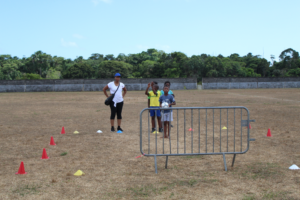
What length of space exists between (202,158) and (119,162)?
172 cm

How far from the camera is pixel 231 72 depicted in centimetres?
7644

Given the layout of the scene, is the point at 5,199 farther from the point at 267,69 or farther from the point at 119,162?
the point at 267,69

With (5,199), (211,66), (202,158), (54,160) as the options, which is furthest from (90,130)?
(211,66)

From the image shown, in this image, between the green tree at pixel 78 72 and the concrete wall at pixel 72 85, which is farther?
the green tree at pixel 78 72

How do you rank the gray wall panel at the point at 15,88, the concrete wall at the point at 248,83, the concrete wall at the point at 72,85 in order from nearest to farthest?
the gray wall panel at the point at 15,88 → the concrete wall at the point at 72,85 → the concrete wall at the point at 248,83

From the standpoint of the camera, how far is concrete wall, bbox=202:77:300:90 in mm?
52719

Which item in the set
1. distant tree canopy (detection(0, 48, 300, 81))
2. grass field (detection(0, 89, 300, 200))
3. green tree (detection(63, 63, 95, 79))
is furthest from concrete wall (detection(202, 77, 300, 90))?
grass field (detection(0, 89, 300, 200))

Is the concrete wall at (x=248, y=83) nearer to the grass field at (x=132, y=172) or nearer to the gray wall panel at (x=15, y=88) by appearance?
the gray wall panel at (x=15, y=88)

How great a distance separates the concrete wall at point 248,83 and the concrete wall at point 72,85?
311 cm

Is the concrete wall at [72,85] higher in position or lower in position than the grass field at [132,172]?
higher

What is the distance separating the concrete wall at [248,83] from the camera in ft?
173

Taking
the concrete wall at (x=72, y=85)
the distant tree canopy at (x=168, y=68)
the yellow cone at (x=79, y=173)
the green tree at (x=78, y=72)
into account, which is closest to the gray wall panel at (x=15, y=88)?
the concrete wall at (x=72, y=85)

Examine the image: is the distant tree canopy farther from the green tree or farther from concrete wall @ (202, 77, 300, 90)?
concrete wall @ (202, 77, 300, 90)

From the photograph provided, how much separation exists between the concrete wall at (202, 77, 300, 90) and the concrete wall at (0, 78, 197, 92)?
10.2 ft
